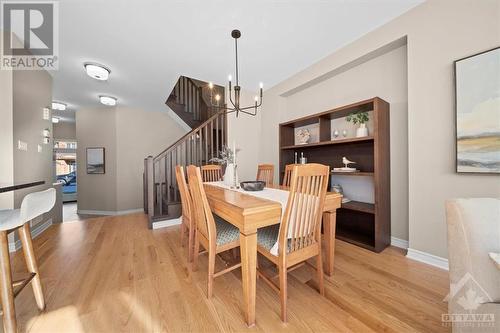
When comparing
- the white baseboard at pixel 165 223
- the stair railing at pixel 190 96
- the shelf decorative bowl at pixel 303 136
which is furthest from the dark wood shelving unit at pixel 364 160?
the stair railing at pixel 190 96

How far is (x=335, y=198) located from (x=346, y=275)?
0.75 metres

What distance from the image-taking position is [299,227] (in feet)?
4.30

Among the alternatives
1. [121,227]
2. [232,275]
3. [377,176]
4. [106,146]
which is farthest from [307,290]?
[106,146]

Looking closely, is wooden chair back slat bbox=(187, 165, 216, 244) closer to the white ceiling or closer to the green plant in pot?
the white ceiling

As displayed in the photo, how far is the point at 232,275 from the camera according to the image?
1780 millimetres

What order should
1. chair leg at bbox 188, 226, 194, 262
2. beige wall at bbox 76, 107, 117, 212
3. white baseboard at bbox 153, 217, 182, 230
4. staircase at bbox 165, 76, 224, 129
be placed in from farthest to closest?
1. beige wall at bbox 76, 107, 117, 212
2. staircase at bbox 165, 76, 224, 129
3. white baseboard at bbox 153, 217, 182, 230
4. chair leg at bbox 188, 226, 194, 262

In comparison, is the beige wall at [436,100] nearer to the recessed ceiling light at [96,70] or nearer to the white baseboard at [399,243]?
the white baseboard at [399,243]

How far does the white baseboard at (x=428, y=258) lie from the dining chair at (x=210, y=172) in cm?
263

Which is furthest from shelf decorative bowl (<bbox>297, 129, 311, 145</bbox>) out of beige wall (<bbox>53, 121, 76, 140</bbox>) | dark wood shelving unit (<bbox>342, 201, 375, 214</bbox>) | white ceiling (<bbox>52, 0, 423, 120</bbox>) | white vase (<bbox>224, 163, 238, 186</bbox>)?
beige wall (<bbox>53, 121, 76, 140</bbox>)

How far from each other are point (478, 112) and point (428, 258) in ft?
4.69

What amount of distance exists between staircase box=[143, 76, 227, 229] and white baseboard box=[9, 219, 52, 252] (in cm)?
147

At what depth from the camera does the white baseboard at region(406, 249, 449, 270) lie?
1804mm

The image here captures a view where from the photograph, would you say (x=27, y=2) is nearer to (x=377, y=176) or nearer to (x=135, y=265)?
(x=135, y=265)

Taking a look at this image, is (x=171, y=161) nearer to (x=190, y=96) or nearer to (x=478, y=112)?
(x=190, y=96)
